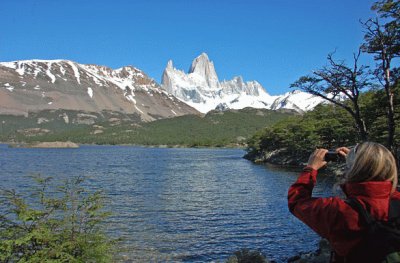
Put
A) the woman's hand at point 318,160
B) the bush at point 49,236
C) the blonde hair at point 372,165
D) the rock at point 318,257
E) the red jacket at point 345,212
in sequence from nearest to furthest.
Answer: the red jacket at point 345,212
the blonde hair at point 372,165
the woman's hand at point 318,160
the bush at point 49,236
the rock at point 318,257

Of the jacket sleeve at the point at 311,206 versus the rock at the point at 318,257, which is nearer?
the jacket sleeve at the point at 311,206

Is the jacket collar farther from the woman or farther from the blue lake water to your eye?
the blue lake water

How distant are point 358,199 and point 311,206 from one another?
44cm

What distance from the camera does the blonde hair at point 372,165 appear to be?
3.69m

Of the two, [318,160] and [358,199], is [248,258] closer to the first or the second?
[318,160]

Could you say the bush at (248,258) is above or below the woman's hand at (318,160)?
below

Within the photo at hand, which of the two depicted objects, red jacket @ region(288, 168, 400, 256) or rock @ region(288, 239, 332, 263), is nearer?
red jacket @ region(288, 168, 400, 256)

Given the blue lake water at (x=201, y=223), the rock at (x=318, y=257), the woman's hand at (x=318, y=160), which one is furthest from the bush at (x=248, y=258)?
the woman's hand at (x=318, y=160)

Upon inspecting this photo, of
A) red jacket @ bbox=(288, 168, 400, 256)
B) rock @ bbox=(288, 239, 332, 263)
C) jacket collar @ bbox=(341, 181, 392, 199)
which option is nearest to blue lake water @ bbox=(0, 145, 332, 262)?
rock @ bbox=(288, 239, 332, 263)

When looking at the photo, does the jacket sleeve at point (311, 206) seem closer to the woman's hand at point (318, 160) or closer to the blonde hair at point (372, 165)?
the woman's hand at point (318, 160)

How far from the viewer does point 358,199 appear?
3650 mm

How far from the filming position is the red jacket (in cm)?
358

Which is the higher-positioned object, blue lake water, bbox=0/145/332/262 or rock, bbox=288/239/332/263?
rock, bbox=288/239/332/263

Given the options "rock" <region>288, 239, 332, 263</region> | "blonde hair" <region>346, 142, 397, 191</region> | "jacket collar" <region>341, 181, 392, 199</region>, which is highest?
"blonde hair" <region>346, 142, 397, 191</region>
